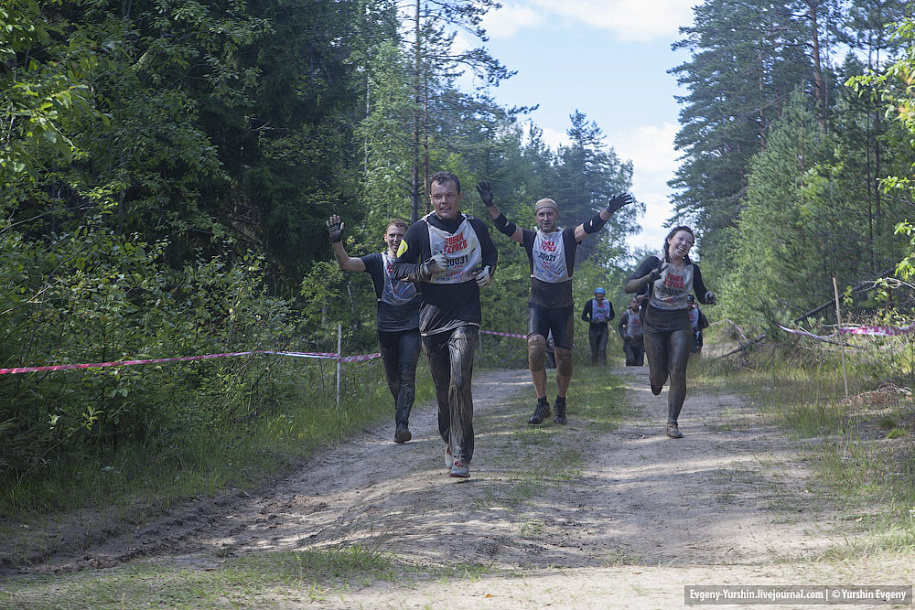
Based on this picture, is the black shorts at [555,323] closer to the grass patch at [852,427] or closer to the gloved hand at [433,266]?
the grass patch at [852,427]

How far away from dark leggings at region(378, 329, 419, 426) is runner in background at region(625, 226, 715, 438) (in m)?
2.41

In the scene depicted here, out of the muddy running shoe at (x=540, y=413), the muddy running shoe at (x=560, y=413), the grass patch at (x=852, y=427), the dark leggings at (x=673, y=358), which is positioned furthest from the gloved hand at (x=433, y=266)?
the muddy running shoe at (x=560, y=413)

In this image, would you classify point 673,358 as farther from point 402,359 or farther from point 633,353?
point 633,353

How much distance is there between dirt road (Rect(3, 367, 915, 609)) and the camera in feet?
Result: 13.5

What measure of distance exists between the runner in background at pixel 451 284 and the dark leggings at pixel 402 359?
196 centimetres

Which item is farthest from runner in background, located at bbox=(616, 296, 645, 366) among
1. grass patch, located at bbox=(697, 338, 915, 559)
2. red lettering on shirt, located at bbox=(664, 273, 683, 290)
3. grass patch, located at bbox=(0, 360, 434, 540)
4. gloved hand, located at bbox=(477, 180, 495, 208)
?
gloved hand, located at bbox=(477, 180, 495, 208)

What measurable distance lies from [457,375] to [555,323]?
3.24 meters

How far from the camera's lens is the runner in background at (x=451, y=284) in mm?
6766

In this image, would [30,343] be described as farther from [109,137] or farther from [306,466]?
[109,137]

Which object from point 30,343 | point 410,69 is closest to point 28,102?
point 30,343

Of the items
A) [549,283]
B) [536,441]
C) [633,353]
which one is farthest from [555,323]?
[633,353]

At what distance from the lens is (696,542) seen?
5.16 metres

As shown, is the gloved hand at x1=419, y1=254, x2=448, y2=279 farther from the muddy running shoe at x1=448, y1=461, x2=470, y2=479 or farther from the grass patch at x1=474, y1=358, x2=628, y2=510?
the grass patch at x1=474, y1=358, x2=628, y2=510

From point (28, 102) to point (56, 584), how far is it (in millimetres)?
4036
